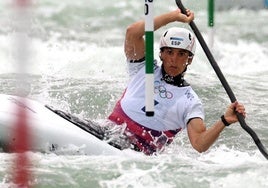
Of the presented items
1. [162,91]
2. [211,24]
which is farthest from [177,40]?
[211,24]

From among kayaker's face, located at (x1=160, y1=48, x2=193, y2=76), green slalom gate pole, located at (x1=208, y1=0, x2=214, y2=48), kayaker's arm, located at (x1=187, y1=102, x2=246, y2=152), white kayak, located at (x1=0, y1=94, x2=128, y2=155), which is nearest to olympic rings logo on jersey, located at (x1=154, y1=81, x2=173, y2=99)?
Answer: kayaker's face, located at (x1=160, y1=48, x2=193, y2=76)

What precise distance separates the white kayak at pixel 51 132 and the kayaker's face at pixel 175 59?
0.64m

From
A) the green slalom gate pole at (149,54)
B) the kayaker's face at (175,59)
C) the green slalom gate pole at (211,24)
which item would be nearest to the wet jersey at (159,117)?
the kayaker's face at (175,59)

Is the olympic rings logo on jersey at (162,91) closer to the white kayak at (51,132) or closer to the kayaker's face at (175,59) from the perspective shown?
the kayaker's face at (175,59)

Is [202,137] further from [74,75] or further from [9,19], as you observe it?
[9,19]

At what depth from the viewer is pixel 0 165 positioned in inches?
208

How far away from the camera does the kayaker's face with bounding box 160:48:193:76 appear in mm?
5926

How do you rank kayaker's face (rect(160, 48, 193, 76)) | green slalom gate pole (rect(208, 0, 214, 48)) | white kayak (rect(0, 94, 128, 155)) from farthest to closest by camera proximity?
green slalom gate pole (rect(208, 0, 214, 48)) → kayaker's face (rect(160, 48, 193, 76)) → white kayak (rect(0, 94, 128, 155))

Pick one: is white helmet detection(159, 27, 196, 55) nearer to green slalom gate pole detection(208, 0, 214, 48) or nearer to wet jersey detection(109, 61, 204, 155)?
wet jersey detection(109, 61, 204, 155)

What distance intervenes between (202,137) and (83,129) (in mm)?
793

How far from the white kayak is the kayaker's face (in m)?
0.64

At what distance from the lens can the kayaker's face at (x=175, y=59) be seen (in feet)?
19.4

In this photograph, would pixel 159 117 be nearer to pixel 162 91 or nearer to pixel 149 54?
pixel 162 91

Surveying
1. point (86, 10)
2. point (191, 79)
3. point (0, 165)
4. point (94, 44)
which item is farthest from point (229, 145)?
point (86, 10)
